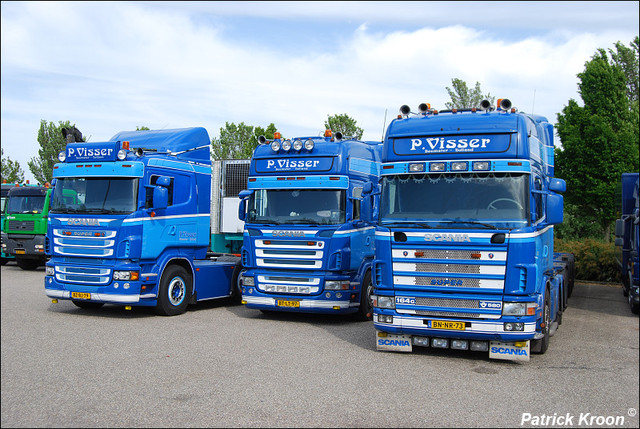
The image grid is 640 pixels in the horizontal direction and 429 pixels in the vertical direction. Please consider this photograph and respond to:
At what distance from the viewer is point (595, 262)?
70.3 ft

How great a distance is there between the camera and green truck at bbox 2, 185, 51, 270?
858 inches

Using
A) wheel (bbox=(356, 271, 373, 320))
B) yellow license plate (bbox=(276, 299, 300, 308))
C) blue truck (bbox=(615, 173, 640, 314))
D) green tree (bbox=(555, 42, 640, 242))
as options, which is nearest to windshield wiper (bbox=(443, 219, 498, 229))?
wheel (bbox=(356, 271, 373, 320))

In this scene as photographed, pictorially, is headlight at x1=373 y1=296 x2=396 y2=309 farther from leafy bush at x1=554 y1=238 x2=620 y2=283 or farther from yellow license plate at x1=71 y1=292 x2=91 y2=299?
leafy bush at x1=554 y1=238 x2=620 y2=283

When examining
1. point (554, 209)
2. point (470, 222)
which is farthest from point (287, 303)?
point (554, 209)

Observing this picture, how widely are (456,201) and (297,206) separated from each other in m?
4.03

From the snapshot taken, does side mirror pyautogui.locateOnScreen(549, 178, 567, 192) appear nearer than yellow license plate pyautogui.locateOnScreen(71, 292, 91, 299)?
Yes

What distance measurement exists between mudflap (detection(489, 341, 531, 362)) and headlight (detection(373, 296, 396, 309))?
149 cm

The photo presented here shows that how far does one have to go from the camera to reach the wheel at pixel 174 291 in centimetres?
1243

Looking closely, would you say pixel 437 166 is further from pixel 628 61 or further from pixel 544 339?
pixel 628 61

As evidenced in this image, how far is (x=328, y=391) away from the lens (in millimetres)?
7027

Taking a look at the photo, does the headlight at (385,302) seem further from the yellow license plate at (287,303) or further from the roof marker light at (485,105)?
the roof marker light at (485,105)

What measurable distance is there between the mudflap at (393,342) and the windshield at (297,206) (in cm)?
298

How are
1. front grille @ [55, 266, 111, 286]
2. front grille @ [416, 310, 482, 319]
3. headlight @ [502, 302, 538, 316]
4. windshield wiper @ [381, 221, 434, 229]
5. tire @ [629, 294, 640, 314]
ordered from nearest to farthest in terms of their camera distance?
headlight @ [502, 302, 538, 316], front grille @ [416, 310, 482, 319], windshield wiper @ [381, 221, 434, 229], front grille @ [55, 266, 111, 286], tire @ [629, 294, 640, 314]

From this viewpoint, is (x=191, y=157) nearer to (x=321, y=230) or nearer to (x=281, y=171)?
(x=281, y=171)
